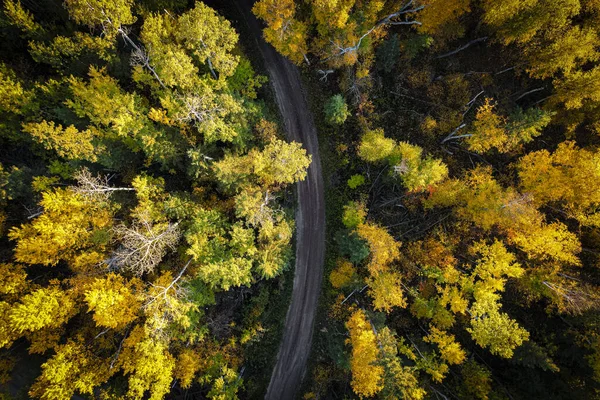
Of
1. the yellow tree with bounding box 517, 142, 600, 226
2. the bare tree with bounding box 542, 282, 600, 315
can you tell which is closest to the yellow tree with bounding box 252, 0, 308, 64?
the yellow tree with bounding box 517, 142, 600, 226

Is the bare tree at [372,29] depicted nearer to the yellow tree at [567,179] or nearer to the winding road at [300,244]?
the winding road at [300,244]

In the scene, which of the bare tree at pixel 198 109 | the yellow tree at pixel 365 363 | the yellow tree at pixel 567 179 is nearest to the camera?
the bare tree at pixel 198 109

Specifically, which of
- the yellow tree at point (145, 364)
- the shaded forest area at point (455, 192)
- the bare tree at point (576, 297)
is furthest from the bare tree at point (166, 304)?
the bare tree at point (576, 297)

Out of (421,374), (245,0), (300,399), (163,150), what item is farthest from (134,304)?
(245,0)

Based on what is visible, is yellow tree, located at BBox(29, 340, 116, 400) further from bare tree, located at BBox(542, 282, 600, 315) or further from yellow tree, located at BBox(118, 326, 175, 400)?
bare tree, located at BBox(542, 282, 600, 315)

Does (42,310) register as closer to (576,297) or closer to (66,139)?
(66,139)

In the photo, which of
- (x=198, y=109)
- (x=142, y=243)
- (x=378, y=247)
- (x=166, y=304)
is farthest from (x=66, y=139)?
(x=378, y=247)
